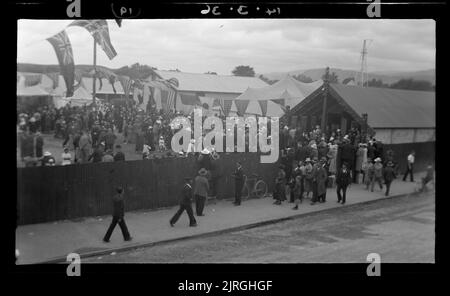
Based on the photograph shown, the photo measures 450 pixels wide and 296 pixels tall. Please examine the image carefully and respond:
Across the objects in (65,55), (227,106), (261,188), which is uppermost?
(65,55)

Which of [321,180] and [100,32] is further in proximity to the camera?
[321,180]

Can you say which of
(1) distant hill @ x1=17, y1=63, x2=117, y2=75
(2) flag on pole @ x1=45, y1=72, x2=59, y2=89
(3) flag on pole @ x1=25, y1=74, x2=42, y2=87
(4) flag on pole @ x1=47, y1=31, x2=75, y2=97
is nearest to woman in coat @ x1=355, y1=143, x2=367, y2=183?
(1) distant hill @ x1=17, y1=63, x2=117, y2=75

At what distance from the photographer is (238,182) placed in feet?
23.2

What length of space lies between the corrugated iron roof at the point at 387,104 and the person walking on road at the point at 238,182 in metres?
1.79

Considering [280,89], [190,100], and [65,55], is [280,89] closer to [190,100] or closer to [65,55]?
[190,100]

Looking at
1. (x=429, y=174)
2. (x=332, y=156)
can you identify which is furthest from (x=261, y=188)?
(x=429, y=174)

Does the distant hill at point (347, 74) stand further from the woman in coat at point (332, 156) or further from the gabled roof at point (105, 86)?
the gabled roof at point (105, 86)

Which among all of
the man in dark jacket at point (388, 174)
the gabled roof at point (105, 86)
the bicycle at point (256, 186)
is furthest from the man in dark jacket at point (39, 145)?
the man in dark jacket at point (388, 174)

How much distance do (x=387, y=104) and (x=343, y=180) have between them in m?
1.34

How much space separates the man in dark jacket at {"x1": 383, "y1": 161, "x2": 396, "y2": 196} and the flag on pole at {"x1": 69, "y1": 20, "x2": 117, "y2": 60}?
14.5 feet

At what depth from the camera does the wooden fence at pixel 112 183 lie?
6427 mm

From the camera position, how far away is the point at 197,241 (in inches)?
283

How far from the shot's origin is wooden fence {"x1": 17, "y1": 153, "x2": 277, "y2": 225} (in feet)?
21.1

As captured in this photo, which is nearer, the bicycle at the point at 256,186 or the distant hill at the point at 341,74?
the distant hill at the point at 341,74
